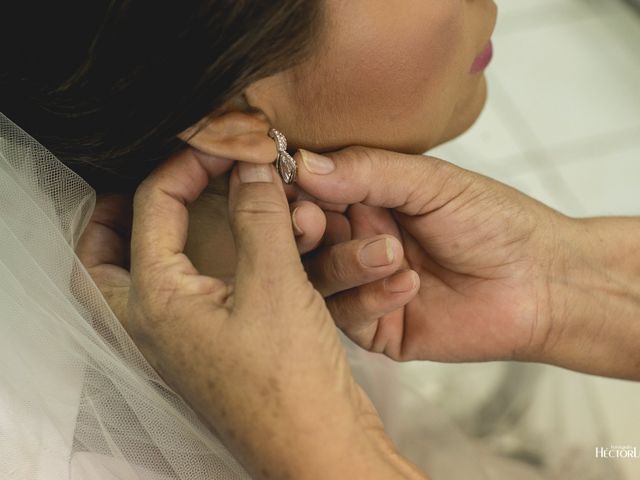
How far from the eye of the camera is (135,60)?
2.37 ft

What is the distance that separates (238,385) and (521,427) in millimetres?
702

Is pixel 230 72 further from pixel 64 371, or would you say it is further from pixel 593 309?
pixel 593 309

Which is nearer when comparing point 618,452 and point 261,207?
point 261,207

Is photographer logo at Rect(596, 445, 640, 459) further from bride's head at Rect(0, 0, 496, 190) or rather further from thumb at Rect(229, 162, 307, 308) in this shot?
thumb at Rect(229, 162, 307, 308)

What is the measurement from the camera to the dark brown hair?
0.70 metres

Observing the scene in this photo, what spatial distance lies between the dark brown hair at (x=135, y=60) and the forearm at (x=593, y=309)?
52cm

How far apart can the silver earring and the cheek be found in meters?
0.05

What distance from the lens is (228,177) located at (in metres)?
0.90

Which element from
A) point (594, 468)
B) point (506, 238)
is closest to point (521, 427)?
point (594, 468)

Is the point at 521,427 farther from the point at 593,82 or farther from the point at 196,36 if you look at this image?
the point at 593,82

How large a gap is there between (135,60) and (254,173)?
177 mm

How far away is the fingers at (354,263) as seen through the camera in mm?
854

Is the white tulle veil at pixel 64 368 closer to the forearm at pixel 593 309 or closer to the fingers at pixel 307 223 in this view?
the fingers at pixel 307 223

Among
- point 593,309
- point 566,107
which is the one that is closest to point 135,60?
point 593,309
